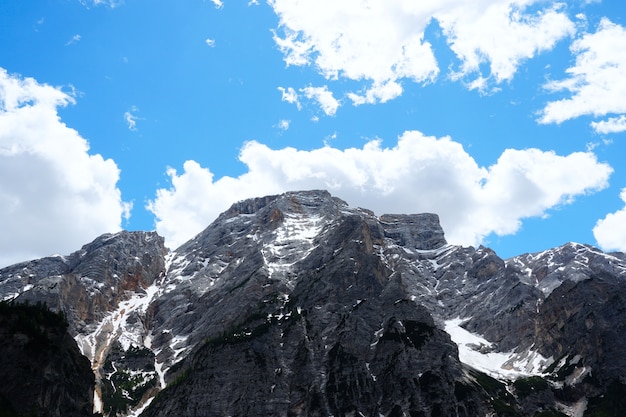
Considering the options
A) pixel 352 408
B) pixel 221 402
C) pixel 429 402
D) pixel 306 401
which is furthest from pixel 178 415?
pixel 429 402

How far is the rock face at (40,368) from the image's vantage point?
111 m

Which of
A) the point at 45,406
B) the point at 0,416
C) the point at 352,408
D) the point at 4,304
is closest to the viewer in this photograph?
the point at 0,416

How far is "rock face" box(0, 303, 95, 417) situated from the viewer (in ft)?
364

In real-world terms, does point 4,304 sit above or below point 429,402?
above

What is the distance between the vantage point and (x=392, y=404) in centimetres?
19438

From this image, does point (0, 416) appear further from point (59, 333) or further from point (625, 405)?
point (625, 405)

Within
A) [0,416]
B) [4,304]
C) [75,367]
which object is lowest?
[0,416]

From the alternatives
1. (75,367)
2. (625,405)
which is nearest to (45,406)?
(75,367)

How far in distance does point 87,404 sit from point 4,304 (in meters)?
27.4

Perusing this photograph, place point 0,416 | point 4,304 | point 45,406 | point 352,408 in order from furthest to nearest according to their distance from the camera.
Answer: point 352,408
point 4,304
point 45,406
point 0,416

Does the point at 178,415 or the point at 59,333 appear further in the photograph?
the point at 178,415

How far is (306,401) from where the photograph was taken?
649ft

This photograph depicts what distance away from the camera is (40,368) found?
116m

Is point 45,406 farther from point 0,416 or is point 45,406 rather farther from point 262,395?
point 262,395
